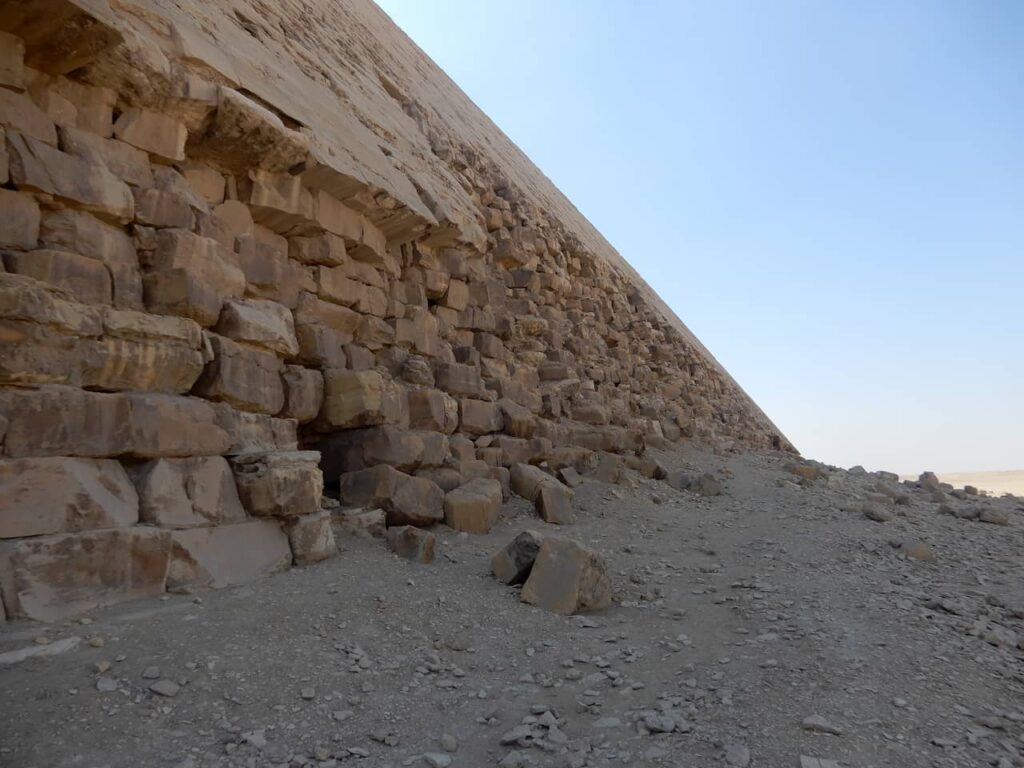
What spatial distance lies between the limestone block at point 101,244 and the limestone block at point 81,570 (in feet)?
4.13

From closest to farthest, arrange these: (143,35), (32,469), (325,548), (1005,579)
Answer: (32,469) < (143,35) < (325,548) < (1005,579)

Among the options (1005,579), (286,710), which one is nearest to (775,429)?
(1005,579)

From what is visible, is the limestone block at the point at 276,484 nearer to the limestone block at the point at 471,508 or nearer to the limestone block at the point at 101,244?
the limestone block at the point at 101,244

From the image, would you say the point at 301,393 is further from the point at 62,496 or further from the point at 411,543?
the point at 62,496

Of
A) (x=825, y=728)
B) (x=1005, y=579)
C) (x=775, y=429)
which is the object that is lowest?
(x=825, y=728)

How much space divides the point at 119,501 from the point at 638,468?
6.83m

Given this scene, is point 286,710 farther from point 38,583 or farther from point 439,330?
point 439,330

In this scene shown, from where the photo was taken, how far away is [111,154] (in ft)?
12.2

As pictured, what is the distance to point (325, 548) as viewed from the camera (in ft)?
13.8

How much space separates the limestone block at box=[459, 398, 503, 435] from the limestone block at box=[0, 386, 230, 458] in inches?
112

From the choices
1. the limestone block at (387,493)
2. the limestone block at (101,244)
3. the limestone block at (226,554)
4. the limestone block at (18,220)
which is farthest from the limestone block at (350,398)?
the limestone block at (18,220)

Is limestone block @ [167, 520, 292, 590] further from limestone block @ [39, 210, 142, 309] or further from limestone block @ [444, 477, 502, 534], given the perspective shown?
limestone block @ [444, 477, 502, 534]

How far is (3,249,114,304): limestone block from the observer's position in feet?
10.5

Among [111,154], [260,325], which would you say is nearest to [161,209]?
[111,154]
